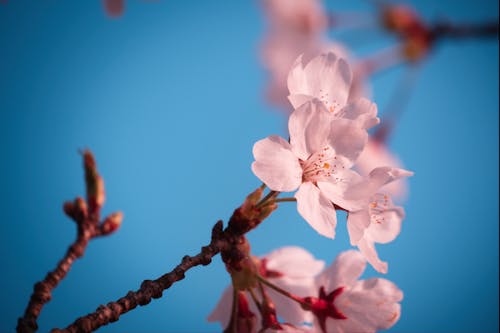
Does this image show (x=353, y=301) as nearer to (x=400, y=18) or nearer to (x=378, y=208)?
(x=378, y=208)

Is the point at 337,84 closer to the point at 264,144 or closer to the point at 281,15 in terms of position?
the point at 264,144

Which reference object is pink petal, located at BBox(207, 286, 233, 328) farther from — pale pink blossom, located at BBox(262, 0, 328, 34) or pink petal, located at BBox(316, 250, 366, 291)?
pale pink blossom, located at BBox(262, 0, 328, 34)

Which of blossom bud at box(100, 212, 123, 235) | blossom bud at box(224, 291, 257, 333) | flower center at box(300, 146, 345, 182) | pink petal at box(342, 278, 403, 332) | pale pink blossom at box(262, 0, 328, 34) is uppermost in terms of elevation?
pale pink blossom at box(262, 0, 328, 34)

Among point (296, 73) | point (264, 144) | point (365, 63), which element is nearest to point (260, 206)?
point (264, 144)

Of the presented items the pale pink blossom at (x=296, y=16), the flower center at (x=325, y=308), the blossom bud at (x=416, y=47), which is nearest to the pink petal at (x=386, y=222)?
the flower center at (x=325, y=308)

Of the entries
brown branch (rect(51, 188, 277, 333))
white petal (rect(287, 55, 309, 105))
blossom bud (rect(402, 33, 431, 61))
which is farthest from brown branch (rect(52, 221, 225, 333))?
blossom bud (rect(402, 33, 431, 61))

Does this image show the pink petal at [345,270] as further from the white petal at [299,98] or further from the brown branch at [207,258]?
the white petal at [299,98]
